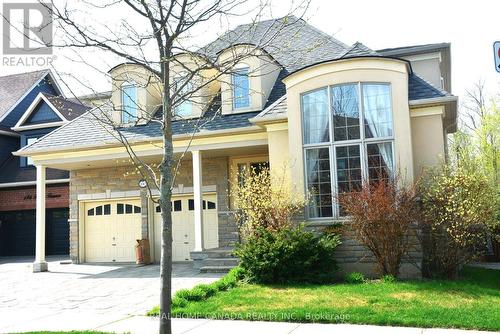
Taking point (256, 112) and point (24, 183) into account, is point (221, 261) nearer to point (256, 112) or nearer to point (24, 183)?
point (256, 112)

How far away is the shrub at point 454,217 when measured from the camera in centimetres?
941

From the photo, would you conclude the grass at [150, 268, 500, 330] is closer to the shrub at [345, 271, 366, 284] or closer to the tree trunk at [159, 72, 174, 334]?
the shrub at [345, 271, 366, 284]

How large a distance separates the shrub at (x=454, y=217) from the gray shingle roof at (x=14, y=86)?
21465mm

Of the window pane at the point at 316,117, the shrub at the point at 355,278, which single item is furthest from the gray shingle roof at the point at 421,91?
the shrub at the point at 355,278

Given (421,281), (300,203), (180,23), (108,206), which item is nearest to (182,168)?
(108,206)

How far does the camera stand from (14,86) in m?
27.1

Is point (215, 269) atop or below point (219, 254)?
below

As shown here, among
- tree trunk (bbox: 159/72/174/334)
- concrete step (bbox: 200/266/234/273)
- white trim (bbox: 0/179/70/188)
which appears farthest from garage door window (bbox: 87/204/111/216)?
tree trunk (bbox: 159/72/174/334)

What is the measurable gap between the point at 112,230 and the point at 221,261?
22.0ft

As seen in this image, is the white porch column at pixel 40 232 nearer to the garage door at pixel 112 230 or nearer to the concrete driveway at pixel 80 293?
the concrete driveway at pixel 80 293

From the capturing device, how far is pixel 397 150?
432 inches

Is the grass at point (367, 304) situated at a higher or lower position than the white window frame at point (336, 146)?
lower

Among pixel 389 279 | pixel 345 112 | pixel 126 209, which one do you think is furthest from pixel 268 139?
pixel 126 209

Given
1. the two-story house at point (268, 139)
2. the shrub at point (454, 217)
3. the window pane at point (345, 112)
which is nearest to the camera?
the shrub at point (454, 217)
